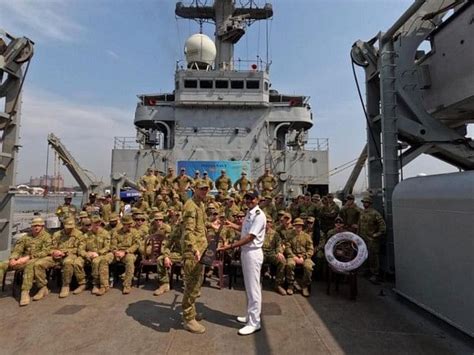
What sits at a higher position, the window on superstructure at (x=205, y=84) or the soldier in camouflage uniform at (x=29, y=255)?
the window on superstructure at (x=205, y=84)

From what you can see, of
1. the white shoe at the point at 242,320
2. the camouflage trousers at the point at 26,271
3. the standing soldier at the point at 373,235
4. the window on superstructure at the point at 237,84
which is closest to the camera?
the white shoe at the point at 242,320

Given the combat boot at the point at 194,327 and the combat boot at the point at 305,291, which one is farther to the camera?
the combat boot at the point at 305,291

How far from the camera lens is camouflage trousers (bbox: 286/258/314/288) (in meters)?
4.83

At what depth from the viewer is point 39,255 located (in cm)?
477

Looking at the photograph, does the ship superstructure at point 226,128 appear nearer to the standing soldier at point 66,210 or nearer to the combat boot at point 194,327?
the standing soldier at point 66,210

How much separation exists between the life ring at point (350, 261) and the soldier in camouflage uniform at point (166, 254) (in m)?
2.28

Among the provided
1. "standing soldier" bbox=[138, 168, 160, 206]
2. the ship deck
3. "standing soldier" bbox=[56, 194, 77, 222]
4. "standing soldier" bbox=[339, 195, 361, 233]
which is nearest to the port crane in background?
"standing soldier" bbox=[56, 194, 77, 222]

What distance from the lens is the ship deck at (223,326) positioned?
3.07 metres

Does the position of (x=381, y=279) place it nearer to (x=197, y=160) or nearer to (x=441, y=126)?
(x=441, y=126)

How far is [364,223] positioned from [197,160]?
36.1ft

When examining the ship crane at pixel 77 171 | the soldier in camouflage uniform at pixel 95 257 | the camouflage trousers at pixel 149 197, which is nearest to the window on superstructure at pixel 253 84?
the ship crane at pixel 77 171

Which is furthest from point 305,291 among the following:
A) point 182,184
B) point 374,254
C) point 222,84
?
point 222,84

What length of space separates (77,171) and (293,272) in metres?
9.99

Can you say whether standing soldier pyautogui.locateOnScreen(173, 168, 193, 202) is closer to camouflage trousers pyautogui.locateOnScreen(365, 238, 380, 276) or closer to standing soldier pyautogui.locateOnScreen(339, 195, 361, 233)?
standing soldier pyautogui.locateOnScreen(339, 195, 361, 233)
